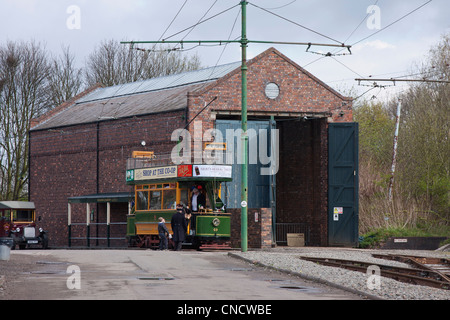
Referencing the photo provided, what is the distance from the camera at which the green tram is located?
1129 inches

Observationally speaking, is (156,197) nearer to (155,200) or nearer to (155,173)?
(155,200)

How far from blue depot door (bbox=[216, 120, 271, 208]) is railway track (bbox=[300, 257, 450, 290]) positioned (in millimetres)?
11898

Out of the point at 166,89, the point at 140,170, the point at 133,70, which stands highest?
the point at 133,70

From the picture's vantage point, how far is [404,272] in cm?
2023

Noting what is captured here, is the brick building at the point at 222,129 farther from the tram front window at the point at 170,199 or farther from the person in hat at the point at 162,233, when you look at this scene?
the person in hat at the point at 162,233

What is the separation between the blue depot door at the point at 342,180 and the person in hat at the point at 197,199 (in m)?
9.44

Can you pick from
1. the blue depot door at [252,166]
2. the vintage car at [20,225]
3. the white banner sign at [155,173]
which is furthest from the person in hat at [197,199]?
the vintage car at [20,225]

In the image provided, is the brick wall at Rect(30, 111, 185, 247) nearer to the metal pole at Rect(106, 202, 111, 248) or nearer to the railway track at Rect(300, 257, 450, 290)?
the metal pole at Rect(106, 202, 111, 248)

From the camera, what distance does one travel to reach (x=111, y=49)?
65.0 metres

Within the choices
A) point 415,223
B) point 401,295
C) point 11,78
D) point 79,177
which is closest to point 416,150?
point 415,223

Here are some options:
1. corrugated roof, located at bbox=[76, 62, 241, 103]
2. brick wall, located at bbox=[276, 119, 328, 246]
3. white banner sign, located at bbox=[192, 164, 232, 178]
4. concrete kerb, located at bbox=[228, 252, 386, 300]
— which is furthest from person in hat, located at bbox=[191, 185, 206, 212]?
corrugated roof, located at bbox=[76, 62, 241, 103]

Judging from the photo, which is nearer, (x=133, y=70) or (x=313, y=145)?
(x=313, y=145)
